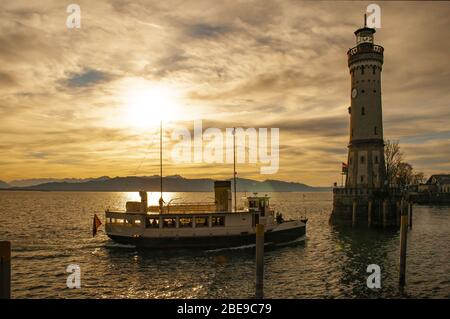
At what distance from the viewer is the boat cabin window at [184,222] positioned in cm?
4038

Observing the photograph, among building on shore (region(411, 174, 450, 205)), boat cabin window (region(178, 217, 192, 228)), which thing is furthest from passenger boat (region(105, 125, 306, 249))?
building on shore (region(411, 174, 450, 205))

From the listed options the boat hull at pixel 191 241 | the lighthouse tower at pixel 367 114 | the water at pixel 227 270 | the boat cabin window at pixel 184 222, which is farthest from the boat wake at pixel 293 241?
the lighthouse tower at pixel 367 114

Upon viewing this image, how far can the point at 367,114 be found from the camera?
58781 millimetres

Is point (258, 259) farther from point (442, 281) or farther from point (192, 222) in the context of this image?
point (192, 222)

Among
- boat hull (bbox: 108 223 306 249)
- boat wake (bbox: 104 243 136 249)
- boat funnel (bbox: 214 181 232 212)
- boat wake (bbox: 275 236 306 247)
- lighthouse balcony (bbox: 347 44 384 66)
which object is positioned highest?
lighthouse balcony (bbox: 347 44 384 66)

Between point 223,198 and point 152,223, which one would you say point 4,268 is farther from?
point 223,198

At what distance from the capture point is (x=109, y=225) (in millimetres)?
42031

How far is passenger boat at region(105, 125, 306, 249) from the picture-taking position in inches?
1566

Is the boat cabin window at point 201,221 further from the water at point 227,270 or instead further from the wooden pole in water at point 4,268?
the wooden pole in water at point 4,268

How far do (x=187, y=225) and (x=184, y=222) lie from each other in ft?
1.74

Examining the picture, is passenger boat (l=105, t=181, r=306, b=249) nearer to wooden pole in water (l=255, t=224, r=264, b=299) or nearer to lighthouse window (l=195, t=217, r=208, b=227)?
lighthouse window (l=195, t=217, r=208, b=227)

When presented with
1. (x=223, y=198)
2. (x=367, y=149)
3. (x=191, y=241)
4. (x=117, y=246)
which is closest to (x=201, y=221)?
(x=191, y=241)

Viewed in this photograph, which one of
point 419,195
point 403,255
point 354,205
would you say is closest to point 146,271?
point 403,255
